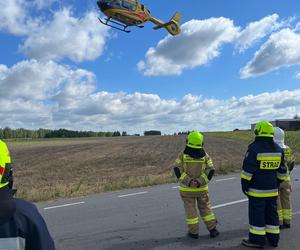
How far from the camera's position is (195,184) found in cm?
731

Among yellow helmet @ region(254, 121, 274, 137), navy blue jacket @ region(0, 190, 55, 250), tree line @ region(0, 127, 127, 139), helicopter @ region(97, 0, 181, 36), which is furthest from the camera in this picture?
tree line @ region(0, 127, 127, 139)

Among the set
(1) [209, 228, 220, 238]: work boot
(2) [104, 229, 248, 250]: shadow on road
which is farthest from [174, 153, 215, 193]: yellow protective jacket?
(2) [104, 229, 248, 250]: shadow on road

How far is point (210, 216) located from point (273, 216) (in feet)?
3.49

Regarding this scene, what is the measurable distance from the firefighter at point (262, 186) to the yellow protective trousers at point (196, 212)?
0.74m

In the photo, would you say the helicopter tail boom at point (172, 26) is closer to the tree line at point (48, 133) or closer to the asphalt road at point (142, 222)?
the asphalt road at point (142, 222)

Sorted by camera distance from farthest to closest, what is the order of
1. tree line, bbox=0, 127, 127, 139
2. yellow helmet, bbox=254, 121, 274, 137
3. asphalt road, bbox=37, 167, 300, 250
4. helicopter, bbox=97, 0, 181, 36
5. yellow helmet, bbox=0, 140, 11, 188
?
tree line, bbox=0, 127, 127, 139 < helicopter, bbox=97, 0, 181, 36 < asphalt road, bbox=37, 167, 300, 250 < yellow helmet, bbox=254, 121, 274, 137 < yellow helmet, bbox=0, 140, 11, 188

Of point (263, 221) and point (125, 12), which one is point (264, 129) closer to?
point (263, 221)

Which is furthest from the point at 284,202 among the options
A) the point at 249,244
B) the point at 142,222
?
the point at 142,222

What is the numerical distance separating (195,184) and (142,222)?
1.79 m

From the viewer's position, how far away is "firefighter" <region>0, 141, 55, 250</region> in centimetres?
225

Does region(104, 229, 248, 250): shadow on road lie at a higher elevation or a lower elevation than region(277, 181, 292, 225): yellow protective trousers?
lower

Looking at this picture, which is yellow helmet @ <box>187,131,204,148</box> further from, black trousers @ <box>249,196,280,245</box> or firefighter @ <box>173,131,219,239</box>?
black trousers @ <box>249,196,280,245</box>

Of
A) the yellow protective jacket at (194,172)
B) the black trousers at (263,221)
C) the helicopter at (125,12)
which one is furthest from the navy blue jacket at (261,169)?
the helicopter at (125,12)

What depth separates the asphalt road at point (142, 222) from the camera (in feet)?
23.1
